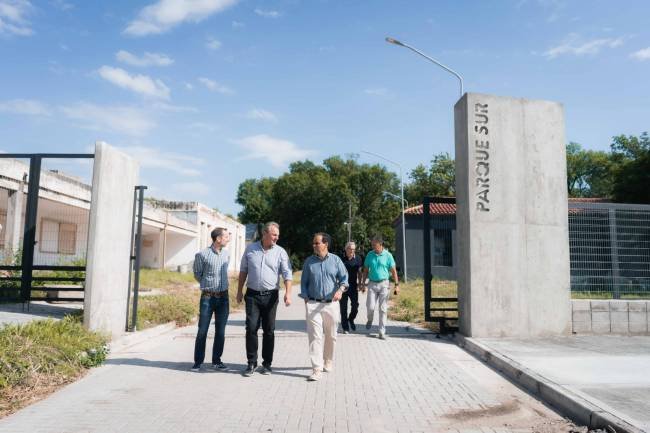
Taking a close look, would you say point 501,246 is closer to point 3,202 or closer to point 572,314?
point 572,314

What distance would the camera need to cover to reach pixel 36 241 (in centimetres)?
946

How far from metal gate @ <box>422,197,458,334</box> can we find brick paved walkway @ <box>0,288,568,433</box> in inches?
80.5

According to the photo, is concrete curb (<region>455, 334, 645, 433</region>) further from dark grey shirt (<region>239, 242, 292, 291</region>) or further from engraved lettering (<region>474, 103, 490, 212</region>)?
dark grey shirt (<region>239, 242, 292, 291</region>)

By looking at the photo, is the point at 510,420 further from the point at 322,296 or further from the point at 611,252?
the point at 611,252

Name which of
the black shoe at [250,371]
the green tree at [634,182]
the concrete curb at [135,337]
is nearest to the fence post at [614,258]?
the black shoe at [250,371]

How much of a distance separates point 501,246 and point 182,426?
6.61m

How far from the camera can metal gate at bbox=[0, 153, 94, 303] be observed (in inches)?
363

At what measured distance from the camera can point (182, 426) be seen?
430 centimetres

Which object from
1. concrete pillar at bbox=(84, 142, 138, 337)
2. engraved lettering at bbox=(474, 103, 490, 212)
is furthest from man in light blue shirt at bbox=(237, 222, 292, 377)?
engraved lettering at bbox=(474, 103, 490, 212)

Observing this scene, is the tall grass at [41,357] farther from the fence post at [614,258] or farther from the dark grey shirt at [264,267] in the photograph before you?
the fence post at [614,258]

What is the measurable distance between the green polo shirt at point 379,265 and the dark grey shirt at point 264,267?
3.16 metres

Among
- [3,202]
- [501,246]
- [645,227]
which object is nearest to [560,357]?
[501,246]

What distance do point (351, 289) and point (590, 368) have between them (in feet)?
16.0

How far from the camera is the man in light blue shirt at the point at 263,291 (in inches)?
253
